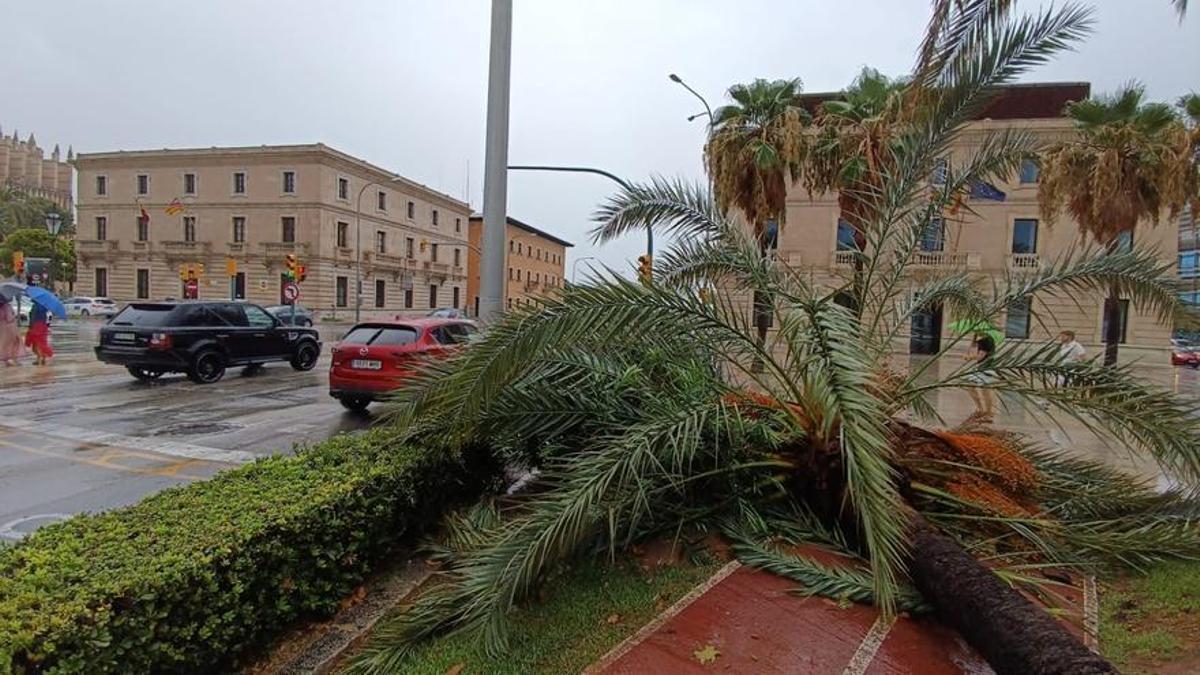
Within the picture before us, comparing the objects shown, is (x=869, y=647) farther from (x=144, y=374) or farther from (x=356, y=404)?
(x=144, y=374)

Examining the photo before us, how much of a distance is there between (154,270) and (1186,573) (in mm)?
61464

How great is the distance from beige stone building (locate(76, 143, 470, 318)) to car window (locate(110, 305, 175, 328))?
126ft

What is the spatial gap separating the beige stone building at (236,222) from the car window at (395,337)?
42202 mm

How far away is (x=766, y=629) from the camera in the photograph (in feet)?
10.3

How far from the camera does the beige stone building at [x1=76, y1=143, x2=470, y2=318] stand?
1927 inches

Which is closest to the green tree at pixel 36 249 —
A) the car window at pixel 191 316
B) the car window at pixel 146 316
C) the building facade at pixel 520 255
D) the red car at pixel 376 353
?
the building facade at pixel 520 255

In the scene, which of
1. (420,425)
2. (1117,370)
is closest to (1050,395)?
(1117,370)

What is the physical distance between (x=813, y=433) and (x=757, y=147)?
38.3 ft

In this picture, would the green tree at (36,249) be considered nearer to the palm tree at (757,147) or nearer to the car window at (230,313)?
the car window at (230,313)

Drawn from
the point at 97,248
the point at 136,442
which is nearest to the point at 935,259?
the point at 136,442

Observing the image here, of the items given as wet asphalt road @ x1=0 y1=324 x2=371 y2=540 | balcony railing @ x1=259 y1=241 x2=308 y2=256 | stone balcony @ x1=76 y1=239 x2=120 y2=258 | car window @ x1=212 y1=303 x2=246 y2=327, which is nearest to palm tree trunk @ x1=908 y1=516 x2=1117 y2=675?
wet asphalt road @ x1=0 y1=324 x2=371 y2=540

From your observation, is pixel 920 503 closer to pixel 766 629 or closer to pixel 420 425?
pixel 766 629

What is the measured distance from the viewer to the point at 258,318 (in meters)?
14.8

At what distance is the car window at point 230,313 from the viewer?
1356 centimetres
